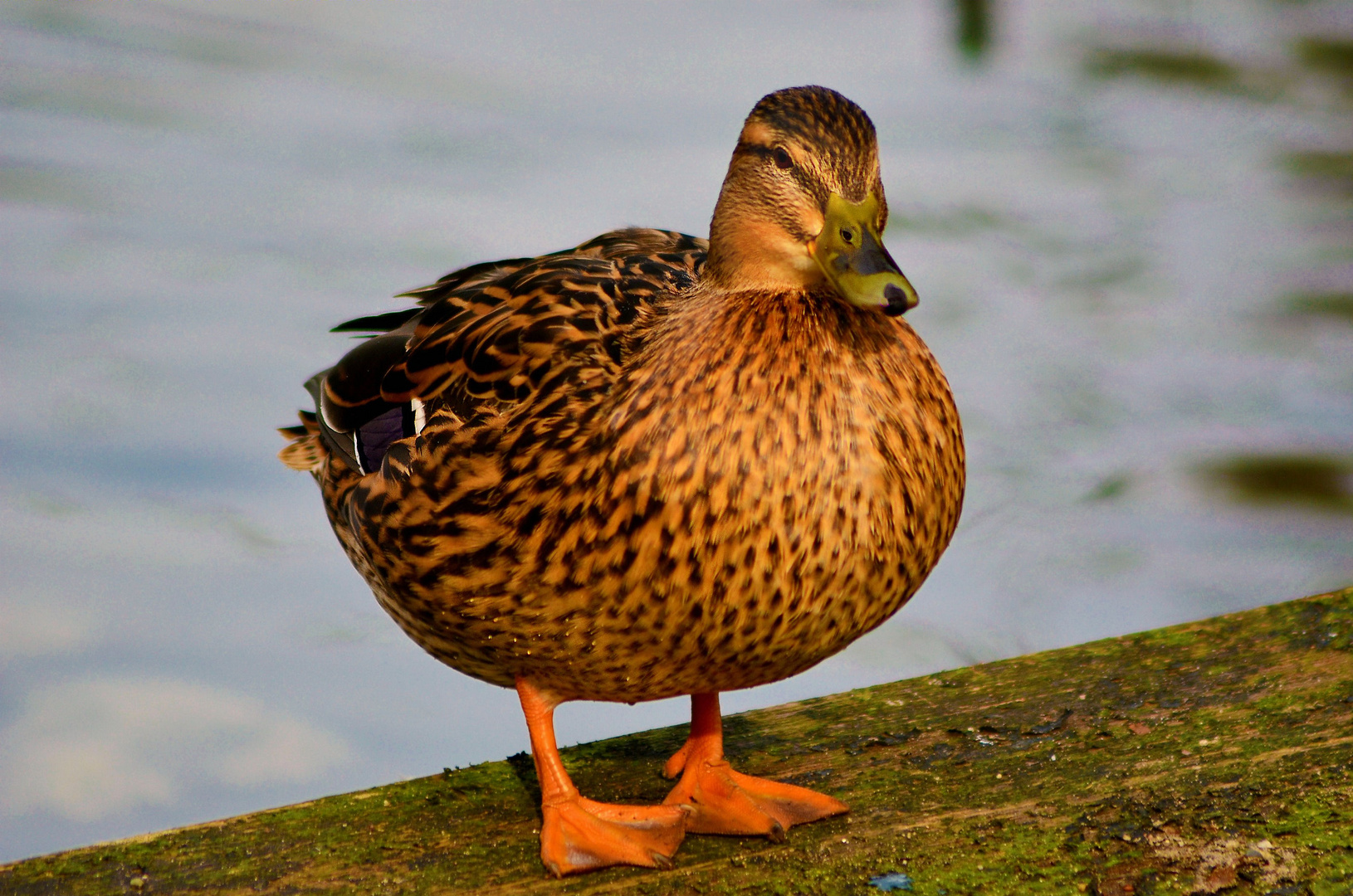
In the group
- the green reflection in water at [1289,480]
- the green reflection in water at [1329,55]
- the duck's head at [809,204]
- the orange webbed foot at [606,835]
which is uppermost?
the green reflection in water at [1329,55]

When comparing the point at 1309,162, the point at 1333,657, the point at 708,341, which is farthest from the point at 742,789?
the point at 1309,162

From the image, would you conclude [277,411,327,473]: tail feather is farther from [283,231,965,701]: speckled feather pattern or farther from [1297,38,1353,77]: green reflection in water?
[1297,38,1353,77]: green reflection in water

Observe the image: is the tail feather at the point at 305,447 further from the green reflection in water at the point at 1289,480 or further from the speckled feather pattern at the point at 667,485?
the green reflection in water at the point at 1289,480

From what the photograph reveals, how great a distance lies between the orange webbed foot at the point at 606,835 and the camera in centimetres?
262

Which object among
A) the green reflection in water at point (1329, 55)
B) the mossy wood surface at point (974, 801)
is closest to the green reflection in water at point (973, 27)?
the green reflection in water at point (1329, 55)

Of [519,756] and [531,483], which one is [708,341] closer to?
[531,483]

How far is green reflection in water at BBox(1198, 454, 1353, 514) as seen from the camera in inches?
265

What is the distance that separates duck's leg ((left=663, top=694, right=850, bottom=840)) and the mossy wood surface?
31 mm

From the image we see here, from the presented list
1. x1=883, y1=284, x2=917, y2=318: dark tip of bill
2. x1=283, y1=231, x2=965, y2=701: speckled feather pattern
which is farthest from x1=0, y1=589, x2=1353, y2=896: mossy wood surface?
x1=883, y1=284, x2=917, y2=318: dark tip of bill

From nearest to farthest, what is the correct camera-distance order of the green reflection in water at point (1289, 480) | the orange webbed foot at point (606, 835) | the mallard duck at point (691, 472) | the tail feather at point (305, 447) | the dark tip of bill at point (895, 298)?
the dark tip of bill at point (895, 298), the mallard duck at point (691, 472), the orange webbed foot at point (606, 835), the tail feather at point (305, 447), the green reflection in water at point (1289, 480)

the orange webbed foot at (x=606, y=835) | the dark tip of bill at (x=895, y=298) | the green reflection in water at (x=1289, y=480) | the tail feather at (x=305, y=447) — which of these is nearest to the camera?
the dark tip of bill at (x=895, y=298)

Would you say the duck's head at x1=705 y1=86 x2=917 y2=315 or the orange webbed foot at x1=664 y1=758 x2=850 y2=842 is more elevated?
the duck's head at x1=705 y1=86 x2=917 y2=315

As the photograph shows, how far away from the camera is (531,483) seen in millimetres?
2523

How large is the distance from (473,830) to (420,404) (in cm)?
79
